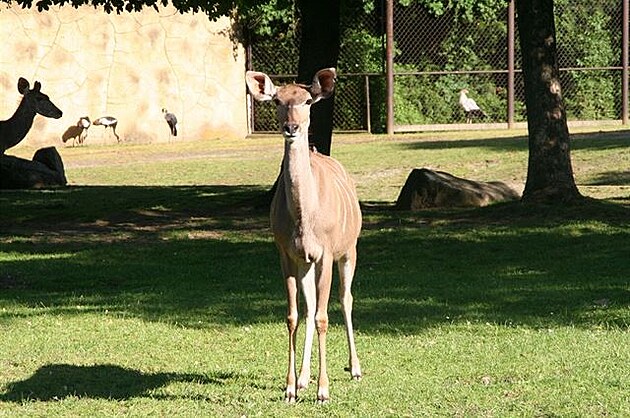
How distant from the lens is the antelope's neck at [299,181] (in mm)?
6453

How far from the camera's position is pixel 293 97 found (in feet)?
21.1

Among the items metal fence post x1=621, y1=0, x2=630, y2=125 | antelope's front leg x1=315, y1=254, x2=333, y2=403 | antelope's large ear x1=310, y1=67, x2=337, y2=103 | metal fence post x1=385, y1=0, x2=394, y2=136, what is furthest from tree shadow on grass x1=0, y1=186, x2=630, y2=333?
metal fence post x1=621, y1=0, x2=630, y2=125

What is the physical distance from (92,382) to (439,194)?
352 inches

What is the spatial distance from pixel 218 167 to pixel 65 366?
15.8 meters

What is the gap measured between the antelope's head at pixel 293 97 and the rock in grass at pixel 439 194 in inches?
360

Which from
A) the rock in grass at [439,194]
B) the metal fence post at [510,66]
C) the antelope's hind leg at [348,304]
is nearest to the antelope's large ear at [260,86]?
the antelope's hind leg at [348,304]

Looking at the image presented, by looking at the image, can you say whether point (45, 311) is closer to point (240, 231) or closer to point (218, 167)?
point (240, 231)

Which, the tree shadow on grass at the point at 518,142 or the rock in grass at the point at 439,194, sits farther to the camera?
the tree shadow on grass at the point at 518,142

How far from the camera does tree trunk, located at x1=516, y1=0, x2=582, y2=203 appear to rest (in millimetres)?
14352

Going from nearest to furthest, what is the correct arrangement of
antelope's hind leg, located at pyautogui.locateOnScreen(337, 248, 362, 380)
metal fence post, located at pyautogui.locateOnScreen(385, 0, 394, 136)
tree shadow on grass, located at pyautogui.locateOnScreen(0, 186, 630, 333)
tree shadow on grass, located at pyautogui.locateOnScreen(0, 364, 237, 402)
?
tree shadow on grass, located at pyautogui.locateOnScreen(0, 364, 237, 402)
antelope's hind leg, located at pyautogui.locateOnScreen(337, 248, 362, 380)
tree shadow on grass, located at pyautogui.locateOnScreen(0, 186, 630, 333)
metal fence post, located at pyautogui.locateOnScreen(385, 0, 394, 136)

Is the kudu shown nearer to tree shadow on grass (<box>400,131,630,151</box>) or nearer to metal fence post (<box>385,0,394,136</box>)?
tree shadow on grass (<box>400,131,630,151</box>)

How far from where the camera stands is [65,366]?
7.76m

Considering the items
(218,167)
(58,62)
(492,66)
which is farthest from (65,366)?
(492,66)

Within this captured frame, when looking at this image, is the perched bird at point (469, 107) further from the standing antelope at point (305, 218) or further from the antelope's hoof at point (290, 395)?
the antelope's hoof at point (290, 395)
